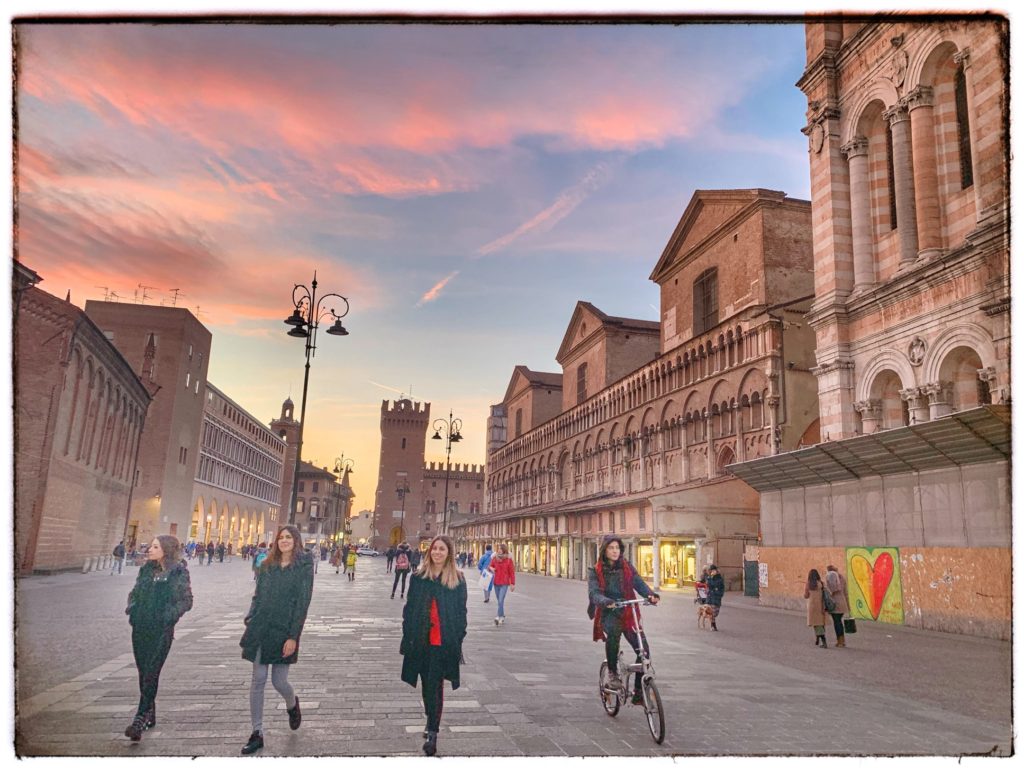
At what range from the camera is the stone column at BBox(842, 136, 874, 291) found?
69.8ft

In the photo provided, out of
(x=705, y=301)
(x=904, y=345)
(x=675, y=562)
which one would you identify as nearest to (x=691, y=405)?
(x=705, y=301)

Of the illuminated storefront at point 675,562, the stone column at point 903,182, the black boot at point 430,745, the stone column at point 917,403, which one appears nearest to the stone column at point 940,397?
the stone column at point 917,403

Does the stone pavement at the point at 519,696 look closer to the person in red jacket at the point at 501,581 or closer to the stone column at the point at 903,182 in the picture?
the person in red jacket at the point at 501,581

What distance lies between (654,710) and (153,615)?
4.28 metres

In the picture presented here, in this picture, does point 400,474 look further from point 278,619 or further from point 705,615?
point 278,619

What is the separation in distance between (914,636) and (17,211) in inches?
696

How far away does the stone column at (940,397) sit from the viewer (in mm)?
18031

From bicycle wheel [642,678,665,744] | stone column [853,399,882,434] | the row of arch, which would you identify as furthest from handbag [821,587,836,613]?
the row of arch

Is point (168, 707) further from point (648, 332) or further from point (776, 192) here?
point (648, 332)

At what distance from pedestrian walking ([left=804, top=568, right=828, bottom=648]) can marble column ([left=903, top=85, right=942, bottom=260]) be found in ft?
31.9

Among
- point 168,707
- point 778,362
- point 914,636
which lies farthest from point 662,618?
point 778,362

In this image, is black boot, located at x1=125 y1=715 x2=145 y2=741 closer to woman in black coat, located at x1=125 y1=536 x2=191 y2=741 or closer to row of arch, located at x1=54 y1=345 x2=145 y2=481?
woman in black coat, located at x1=125 y1=536 x2=191 y2=741

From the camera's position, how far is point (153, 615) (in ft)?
19.3

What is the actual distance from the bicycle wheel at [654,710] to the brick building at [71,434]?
16902mm
